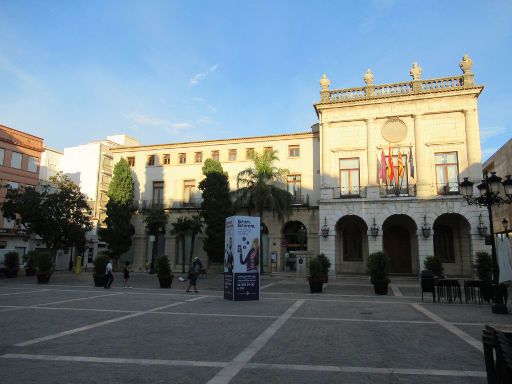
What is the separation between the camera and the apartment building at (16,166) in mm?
40406

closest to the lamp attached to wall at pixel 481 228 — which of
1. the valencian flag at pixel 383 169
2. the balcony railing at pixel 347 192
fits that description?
the valencian flag at pixel 383 169

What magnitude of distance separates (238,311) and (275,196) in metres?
17.9

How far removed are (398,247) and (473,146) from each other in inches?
366

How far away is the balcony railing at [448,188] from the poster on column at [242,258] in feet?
59.1

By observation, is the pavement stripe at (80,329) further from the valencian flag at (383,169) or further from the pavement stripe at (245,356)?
→ the valencian flag at (383,169)

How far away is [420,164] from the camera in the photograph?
28.1 meters

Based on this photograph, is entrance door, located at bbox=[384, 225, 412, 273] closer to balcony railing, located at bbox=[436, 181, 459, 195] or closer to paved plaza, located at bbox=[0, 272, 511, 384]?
balcony railing, located at bbox=[436, 181, 459, 195]

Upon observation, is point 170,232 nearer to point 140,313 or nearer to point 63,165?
point 140,313

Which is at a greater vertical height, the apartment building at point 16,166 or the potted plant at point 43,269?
the apartment building at point 16,166

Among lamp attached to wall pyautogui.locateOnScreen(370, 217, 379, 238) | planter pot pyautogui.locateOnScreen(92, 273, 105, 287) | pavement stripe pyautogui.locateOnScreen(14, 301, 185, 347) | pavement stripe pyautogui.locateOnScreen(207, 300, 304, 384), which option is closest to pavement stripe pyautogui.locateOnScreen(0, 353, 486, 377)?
pavement stripe pyautogui.locateOnScreen(207, 300, 304, 384)

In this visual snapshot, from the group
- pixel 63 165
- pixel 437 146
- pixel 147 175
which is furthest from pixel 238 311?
pixel 63 165

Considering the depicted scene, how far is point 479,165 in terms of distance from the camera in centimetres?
2688

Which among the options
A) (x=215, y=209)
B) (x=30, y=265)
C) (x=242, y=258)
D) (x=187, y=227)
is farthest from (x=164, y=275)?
(x=30, y=265)

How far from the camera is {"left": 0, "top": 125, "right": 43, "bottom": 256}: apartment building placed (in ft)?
133
